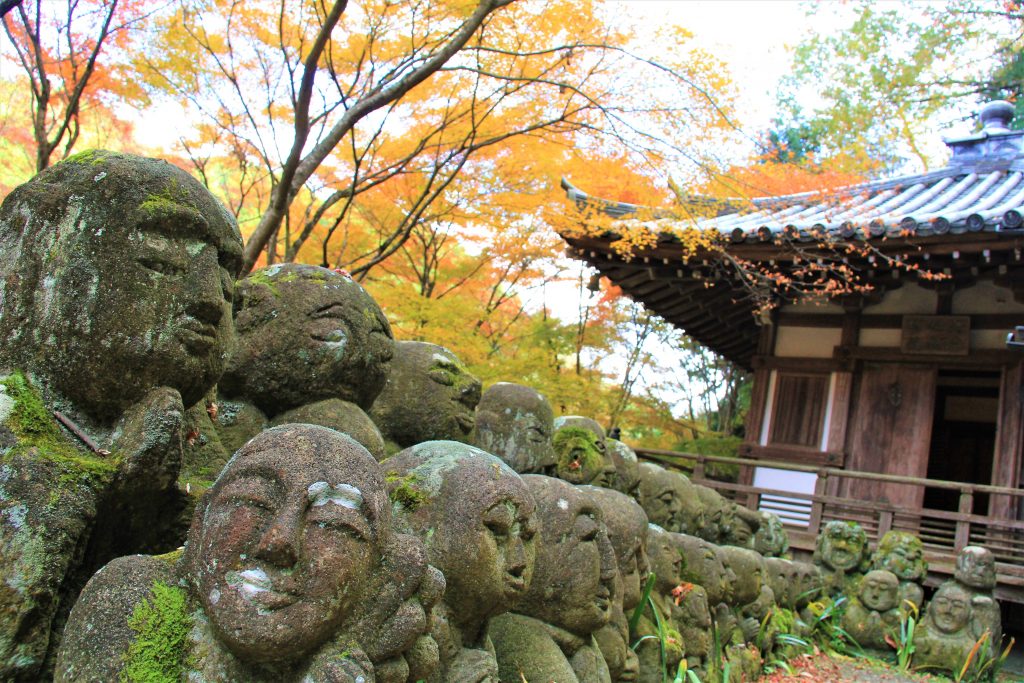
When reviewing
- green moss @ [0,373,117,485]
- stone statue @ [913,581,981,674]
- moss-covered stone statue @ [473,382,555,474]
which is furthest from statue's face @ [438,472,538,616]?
stone statue @ [913,581,981,674]

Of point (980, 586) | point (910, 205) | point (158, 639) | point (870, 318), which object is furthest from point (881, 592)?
point (158, 639)

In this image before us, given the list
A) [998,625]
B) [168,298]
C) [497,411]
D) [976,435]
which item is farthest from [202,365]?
[976,435]

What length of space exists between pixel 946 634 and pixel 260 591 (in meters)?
8.38

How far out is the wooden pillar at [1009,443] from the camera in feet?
35.1

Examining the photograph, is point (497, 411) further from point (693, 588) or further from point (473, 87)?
point (473, 87)

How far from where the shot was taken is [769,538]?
943 cm

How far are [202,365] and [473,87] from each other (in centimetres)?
672

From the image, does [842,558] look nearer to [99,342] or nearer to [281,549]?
[281,549]

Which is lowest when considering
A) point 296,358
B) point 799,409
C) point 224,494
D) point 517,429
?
point 224,494

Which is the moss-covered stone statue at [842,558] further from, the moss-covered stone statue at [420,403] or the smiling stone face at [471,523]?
the smiling stone face at [471,523]

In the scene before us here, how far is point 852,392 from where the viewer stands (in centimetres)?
1209

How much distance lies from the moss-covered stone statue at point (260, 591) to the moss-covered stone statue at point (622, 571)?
226cm

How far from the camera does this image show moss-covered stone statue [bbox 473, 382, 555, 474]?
530 cm

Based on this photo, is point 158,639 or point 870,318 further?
point 870,318
